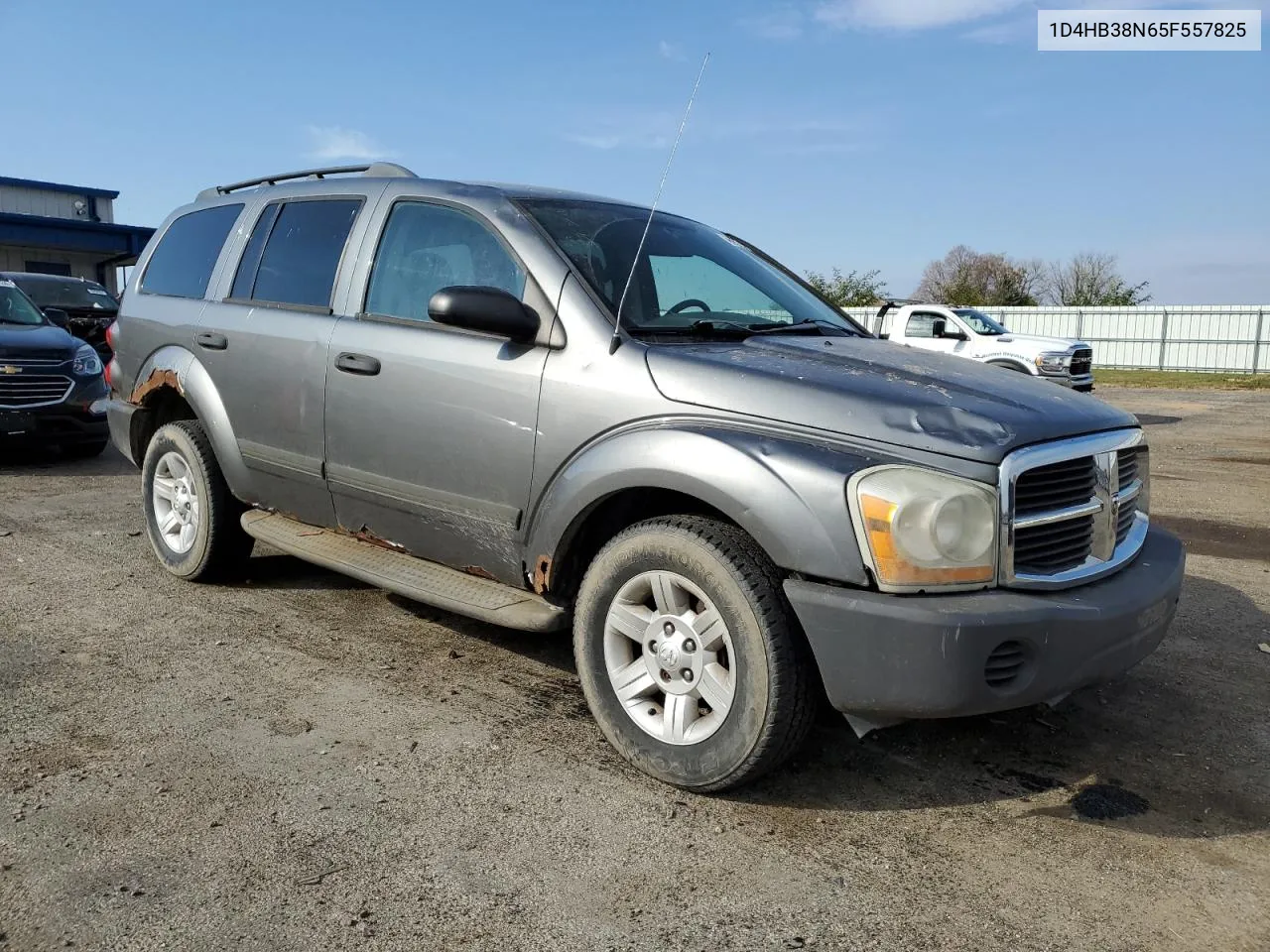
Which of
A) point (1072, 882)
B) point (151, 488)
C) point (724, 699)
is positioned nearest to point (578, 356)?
point (724, 699)

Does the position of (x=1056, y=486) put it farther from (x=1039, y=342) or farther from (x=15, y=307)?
(x=1039, y=342)

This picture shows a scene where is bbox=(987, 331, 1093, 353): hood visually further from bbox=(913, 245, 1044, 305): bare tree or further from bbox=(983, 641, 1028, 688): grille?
bbox=(913, 245, 1044, 305): bare tree

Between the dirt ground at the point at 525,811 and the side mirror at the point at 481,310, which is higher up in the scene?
Result: the side mirror at the point at 481,310

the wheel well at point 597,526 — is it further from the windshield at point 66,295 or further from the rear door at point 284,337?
the windshield at point 66,295

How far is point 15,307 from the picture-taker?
32.7ft

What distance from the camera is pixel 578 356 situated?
134 inches

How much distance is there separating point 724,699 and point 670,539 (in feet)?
1.61

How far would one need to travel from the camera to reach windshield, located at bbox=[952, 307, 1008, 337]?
16953 mm

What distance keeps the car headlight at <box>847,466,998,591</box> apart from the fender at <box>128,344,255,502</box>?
3.14 meters

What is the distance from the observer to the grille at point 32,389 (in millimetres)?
8883

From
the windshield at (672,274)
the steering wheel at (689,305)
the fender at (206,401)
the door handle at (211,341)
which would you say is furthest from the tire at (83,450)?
the steering wheel at (689,305)

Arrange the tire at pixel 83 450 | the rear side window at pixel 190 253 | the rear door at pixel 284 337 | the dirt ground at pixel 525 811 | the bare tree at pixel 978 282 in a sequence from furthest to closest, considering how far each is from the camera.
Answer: the bare tree at pixel 978 282
the tire at pixel 83 450
the rear side window at pixel 190 253
the rear door at pixel 284 337
the dirt ground at pixel 525 811

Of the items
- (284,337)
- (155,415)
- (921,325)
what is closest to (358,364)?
(284,337)

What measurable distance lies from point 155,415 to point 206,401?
881 mm
